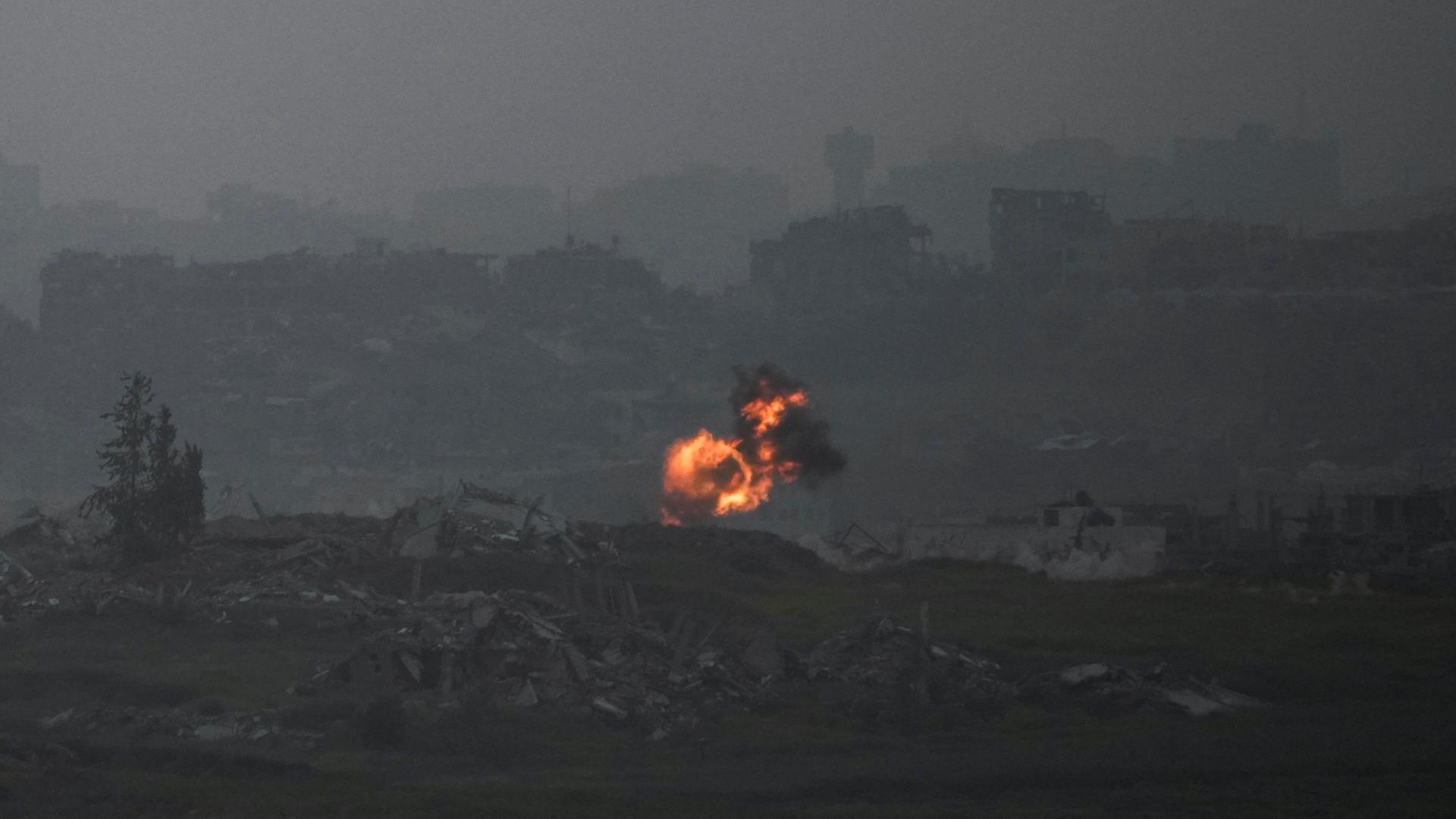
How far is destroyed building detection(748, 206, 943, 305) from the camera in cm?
13088

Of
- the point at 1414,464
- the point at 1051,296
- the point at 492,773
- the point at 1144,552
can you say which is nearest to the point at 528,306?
the point at 1051,296

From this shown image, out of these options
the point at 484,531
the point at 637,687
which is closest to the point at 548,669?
the point at 637,687

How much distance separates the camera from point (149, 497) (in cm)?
4353

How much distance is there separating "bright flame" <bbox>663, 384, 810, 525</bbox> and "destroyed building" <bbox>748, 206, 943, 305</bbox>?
6366cm

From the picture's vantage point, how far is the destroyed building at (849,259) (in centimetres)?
13088

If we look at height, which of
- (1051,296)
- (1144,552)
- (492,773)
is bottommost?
(492,773)

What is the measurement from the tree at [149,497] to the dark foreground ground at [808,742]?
4.50m

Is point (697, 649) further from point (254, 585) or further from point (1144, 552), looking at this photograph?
point (1144, 552)

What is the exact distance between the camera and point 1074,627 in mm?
40219

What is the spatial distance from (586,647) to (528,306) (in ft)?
349

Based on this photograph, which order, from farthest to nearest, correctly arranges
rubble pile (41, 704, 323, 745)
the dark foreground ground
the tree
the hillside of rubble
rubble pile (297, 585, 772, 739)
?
the tree
rubble pile (297, 585, 772, 739)
rubble pile (41, 704, 323, 745)
the hillside of rubble
the dark foreground ground

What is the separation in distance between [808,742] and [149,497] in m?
18.1

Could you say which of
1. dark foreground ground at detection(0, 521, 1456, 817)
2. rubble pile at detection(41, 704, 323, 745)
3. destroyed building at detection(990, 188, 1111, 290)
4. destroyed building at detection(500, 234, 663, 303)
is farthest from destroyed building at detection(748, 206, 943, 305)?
rubble pile at detection(41, 704, 323, 745)

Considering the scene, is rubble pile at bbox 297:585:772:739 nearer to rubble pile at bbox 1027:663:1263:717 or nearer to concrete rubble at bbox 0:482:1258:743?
concrete rubble at bbox 0:482:1258:743
